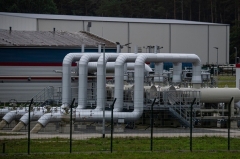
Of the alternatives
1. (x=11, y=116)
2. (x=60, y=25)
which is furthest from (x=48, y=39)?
(x=11, y=116)

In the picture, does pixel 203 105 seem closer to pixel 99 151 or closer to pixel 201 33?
pixel 99 151

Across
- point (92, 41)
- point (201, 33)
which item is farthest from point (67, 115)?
point (201, 33)

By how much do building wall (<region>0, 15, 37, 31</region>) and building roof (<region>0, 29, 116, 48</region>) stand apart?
508 inches

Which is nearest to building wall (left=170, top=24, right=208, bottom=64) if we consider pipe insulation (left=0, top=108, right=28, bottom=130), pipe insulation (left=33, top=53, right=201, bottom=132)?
pipe insulation (left=33, top=53, right=201, bottom=132)

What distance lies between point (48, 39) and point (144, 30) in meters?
27.5

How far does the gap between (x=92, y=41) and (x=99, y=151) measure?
121ft

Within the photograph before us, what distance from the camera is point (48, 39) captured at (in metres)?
65.4

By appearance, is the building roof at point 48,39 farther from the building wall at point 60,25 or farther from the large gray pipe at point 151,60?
the large gray pipe at point 151,60

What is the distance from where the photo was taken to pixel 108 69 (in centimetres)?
5347

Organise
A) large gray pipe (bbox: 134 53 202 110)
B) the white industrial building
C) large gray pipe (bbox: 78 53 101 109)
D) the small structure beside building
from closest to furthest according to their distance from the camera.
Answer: large gray pipe (bbox: 134 53 202 110) → large gray pipe (bbox: 78 53 101 109) → the small structure beside building → the white industrial building

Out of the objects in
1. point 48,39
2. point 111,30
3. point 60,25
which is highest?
point 60,25

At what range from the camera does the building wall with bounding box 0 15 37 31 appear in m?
81.9

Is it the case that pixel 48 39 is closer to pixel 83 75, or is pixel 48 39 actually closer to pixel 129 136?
pixel 83 75

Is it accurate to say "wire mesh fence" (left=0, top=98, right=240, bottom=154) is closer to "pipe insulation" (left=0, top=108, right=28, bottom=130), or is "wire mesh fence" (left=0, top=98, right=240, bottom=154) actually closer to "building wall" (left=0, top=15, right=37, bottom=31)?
"pipe insulation" (left=0, top=108, right=28, bottom=130)
